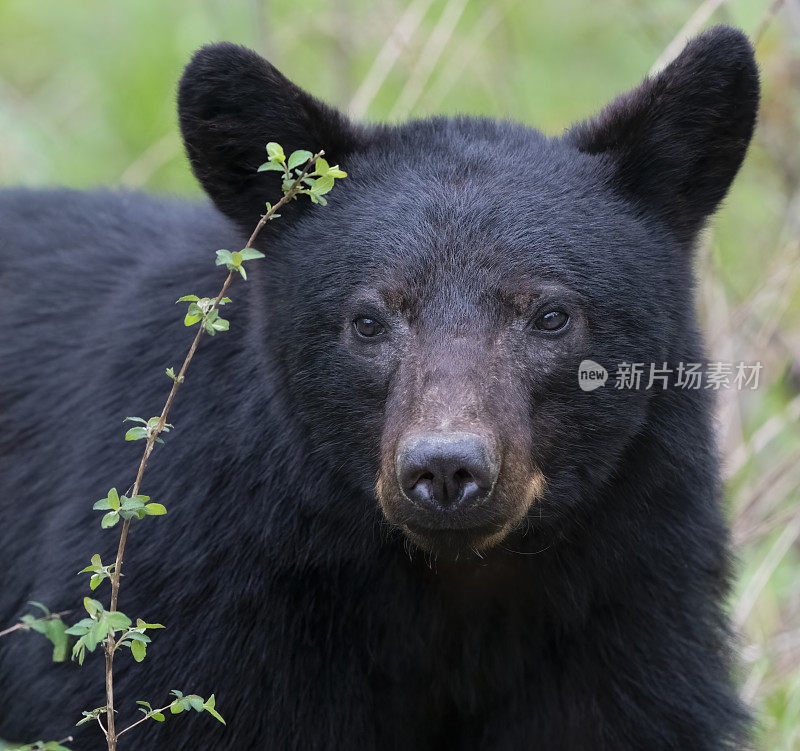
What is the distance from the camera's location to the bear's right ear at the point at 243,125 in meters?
3.69

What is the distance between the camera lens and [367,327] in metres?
3.58

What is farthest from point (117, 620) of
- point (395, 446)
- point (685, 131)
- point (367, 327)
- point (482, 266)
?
point (685, 131)

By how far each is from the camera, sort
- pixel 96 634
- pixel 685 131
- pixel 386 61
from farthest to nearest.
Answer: pixel 386 61, pixel 685 131, pixel 96 634

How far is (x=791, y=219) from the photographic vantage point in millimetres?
6508

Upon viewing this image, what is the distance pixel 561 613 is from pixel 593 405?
72cm

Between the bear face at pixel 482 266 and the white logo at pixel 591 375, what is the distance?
2 cm

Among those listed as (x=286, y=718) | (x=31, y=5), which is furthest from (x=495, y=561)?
(x=31, y=5)

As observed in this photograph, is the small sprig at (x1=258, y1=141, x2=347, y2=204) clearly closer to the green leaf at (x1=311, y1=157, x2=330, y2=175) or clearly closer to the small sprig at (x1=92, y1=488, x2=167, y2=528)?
the green leaf at (x1=311, y1=157, x2=330, y2=175)

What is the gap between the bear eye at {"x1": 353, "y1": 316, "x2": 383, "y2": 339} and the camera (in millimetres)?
3557

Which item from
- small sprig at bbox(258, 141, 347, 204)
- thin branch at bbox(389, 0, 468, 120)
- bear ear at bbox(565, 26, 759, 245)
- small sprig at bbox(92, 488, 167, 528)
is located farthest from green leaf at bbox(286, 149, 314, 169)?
thin branch at bbox(389, 0, 468, 120)

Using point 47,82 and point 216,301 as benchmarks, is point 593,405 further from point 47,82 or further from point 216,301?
point 47,82

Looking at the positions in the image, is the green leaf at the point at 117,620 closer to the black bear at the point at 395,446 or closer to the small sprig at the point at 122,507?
the small sprig at the point at 122,507

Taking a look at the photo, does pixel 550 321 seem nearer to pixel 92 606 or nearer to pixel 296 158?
pixel 296 158

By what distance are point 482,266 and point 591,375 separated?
41 cm
